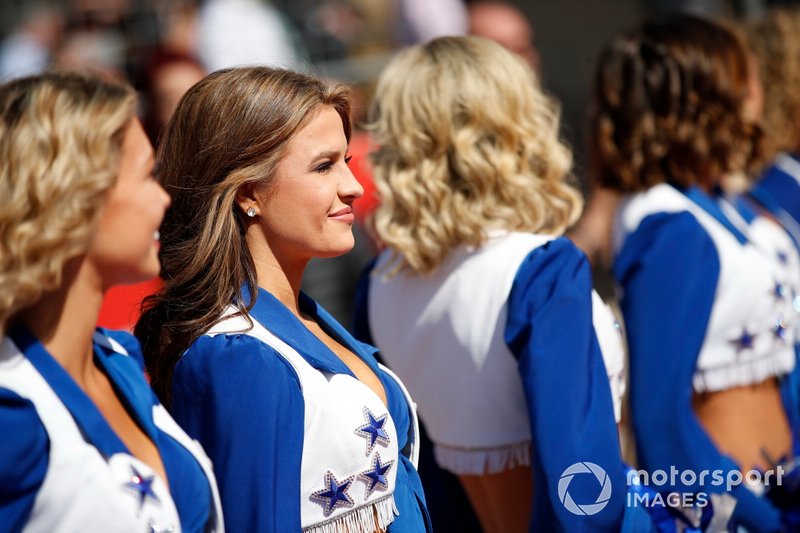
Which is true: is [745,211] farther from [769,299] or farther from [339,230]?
[339,230]

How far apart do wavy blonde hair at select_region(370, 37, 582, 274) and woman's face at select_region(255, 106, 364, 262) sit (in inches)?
21.7

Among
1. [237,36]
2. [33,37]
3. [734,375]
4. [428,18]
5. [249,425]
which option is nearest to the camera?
[249,425]

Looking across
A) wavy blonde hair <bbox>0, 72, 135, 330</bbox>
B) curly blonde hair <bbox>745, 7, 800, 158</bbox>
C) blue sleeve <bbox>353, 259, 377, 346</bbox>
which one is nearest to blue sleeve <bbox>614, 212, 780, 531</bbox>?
blue sleeve <bbox>353, 259, 377, 346</bbox>

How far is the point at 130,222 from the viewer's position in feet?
5.85

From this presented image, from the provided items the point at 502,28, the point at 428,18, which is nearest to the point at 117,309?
the point at 502,28

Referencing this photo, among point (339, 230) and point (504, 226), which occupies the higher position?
point (339, 230)

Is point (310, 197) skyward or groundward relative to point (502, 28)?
skyward

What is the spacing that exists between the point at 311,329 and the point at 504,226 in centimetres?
68

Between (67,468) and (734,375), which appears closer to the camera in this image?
(67,468)

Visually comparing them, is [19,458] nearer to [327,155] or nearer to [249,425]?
[249,425]

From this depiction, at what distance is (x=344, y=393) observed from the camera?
2.11 metres

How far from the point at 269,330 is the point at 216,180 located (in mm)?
347

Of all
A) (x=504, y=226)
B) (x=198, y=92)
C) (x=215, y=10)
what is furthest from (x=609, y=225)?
(x=215, y=10)

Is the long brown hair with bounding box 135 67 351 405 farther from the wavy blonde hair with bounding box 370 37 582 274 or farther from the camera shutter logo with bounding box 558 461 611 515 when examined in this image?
the camera shutter logo with bounding box 558 461 611 515
